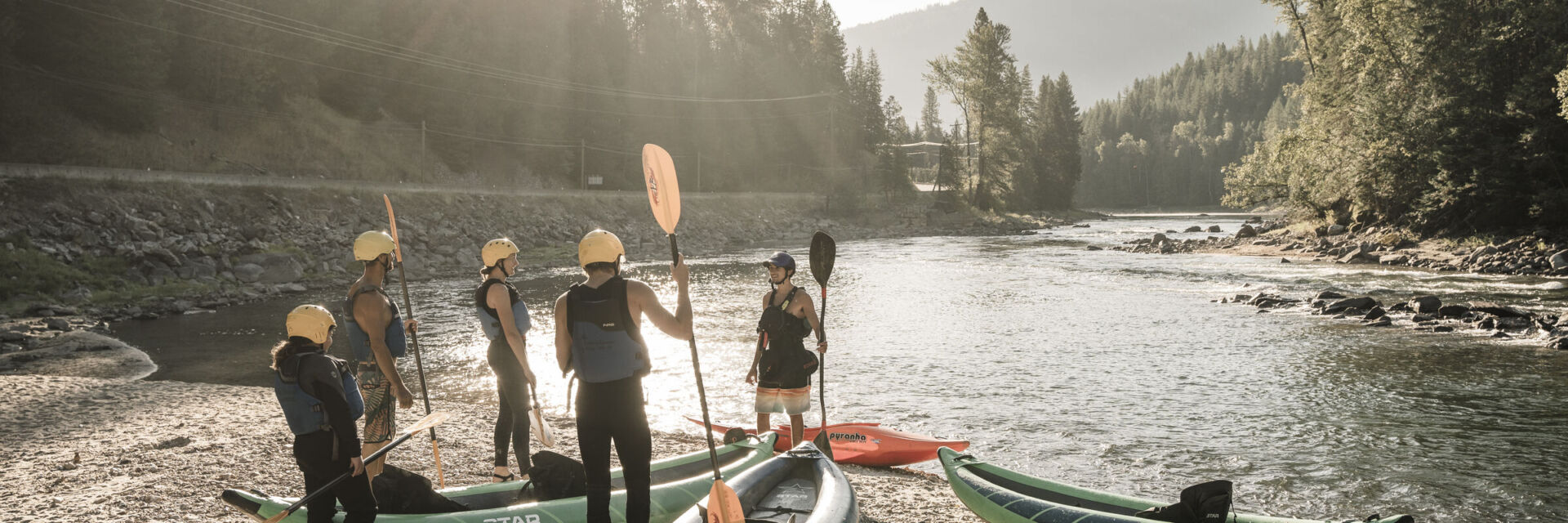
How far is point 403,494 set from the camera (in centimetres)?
540

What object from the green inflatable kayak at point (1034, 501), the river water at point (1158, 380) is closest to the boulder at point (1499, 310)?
the river water at point (1158, 380)

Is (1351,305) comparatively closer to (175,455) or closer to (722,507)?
(722,507)

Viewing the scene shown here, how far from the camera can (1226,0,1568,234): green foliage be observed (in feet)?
96.7

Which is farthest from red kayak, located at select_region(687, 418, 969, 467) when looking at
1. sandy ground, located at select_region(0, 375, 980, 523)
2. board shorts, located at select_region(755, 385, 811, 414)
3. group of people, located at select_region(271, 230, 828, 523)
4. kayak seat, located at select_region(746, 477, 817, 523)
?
group of people, located at select_region(271, 230, 828, 523)

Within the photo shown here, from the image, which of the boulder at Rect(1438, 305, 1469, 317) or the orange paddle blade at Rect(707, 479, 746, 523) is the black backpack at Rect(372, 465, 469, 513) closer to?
the orange paddle blade at Rect(707, 479, 746, 523)

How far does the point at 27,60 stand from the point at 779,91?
58076 millimetres

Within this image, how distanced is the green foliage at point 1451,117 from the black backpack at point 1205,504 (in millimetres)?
33765

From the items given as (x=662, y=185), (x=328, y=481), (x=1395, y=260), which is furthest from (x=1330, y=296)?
(x=328, y=481)

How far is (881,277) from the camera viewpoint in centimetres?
3209

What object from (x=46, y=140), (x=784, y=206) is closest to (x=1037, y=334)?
(x=46, y=140)

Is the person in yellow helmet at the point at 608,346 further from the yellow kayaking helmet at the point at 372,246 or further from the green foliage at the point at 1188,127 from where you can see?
the green foliage at the point at 1188,127

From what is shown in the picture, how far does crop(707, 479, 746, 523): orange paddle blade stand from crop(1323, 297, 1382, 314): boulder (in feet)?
65.2

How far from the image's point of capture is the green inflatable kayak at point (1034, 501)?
5566 millimetres

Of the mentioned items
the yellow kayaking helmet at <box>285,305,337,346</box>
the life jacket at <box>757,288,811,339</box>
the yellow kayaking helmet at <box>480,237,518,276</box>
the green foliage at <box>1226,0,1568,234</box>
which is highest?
the green foliage at <box>1226,0,1568,234</box>
